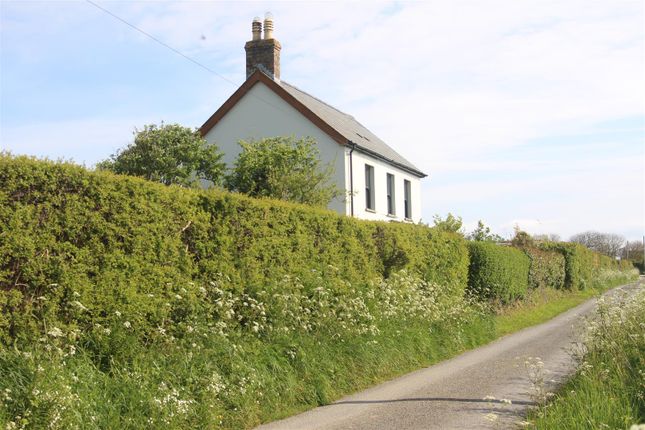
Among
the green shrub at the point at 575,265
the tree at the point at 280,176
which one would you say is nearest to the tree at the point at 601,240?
the green shrub at the point at 575,265

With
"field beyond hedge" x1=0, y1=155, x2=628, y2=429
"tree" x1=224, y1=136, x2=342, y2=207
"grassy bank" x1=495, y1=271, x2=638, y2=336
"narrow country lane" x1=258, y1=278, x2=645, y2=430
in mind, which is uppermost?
"tree" x1=224, y1=136, x2=342, y2=207

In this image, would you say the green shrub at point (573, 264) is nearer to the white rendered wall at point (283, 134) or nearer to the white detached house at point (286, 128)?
the white detached house at point (286, 128)

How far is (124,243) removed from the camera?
26.1ft

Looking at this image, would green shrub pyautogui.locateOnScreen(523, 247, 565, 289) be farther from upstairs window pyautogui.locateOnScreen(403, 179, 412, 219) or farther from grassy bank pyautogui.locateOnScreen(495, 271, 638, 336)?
upstairs window pyautogui.locateOnScreen(403, 179, 412, 219)

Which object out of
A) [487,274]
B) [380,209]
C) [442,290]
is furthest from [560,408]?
[380,209]

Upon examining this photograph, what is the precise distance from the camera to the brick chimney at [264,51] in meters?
26.4

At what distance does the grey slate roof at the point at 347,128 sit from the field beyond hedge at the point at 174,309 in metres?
12.8

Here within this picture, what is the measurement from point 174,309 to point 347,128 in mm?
20359

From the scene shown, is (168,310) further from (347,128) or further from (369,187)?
(347,128)

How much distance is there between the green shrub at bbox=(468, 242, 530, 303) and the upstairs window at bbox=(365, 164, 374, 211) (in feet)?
19.2

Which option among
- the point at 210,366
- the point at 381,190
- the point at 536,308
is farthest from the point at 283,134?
the point at 210,366

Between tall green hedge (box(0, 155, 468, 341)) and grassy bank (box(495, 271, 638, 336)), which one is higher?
tall green hedge (box(0, 155, 468, 341))

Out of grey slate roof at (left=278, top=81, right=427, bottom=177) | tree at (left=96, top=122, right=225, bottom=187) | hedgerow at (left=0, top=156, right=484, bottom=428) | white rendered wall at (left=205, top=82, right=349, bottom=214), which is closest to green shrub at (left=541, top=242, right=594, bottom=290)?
grey slate roof at (left=278, top=81, right=427, bottom=177)

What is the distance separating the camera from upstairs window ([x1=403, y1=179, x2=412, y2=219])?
30688mm
